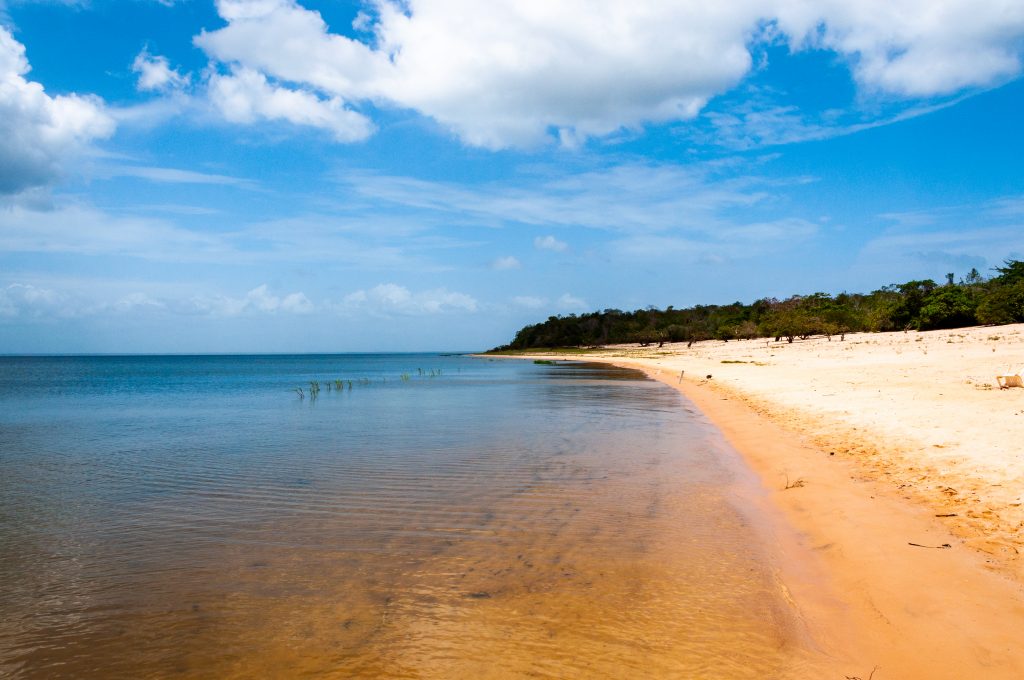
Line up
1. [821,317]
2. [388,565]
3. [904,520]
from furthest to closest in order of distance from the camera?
[821,317] < [904,520] < [388,565]

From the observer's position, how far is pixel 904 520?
766cm

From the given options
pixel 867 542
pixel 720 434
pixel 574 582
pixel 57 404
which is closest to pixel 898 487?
pixel 867 542

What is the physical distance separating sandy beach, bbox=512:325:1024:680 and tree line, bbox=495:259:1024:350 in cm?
4332

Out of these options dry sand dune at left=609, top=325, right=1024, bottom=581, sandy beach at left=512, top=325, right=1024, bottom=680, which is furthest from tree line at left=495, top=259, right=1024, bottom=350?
sandy beach at left=512, top=325, right=1024, bottom=680

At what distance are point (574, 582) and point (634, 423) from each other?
13.0 metres

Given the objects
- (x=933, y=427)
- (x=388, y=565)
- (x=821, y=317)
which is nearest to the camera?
(x=388, y=565)

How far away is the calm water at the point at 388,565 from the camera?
4930 millimetres

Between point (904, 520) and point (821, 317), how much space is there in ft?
234

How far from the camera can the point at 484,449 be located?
14.8 m

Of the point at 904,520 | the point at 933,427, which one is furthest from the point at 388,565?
the point at 933,427

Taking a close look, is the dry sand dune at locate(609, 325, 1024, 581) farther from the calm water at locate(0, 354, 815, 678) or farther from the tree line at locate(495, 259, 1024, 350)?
the tree line at locate(495, 259, 1024, 350)

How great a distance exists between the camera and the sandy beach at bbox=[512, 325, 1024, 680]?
4902 millimetres

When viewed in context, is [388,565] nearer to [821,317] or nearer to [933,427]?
[933,427]

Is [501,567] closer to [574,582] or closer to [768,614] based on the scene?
[574,582]
